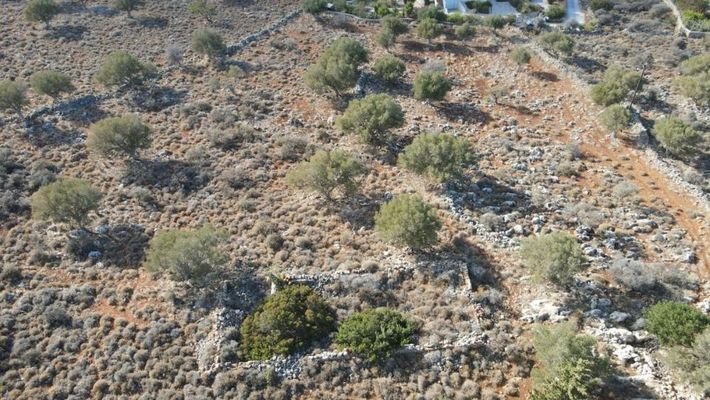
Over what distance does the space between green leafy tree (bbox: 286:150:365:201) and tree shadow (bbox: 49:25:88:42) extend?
33764 mm

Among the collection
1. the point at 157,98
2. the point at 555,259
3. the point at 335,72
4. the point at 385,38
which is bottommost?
the point at 157,98

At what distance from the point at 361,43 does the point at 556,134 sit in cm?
2188

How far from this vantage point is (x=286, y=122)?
129 feet

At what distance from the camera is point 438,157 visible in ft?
100

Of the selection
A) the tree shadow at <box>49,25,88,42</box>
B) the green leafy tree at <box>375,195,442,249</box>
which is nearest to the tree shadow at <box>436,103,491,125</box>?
the green leafy tree at <box>375,195,442,249</box>

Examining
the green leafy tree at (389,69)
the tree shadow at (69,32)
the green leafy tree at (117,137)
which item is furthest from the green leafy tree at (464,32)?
the tree shadow at (69,32)

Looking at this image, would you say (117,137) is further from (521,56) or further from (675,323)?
(675,323)

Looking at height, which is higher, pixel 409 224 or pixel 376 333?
pixel 409 224

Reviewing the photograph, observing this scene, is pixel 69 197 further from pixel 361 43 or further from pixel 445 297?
pixel 361 43

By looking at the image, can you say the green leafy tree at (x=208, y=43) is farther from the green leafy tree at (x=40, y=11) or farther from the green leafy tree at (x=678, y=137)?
the green leafy tree at (x=678, y=137)

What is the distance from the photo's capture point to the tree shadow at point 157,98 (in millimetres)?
41281

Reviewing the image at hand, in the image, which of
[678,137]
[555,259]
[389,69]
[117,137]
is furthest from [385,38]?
[555,259]

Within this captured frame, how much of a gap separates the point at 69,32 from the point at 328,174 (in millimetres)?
37615

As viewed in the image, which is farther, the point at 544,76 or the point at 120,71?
the point at 544,76
